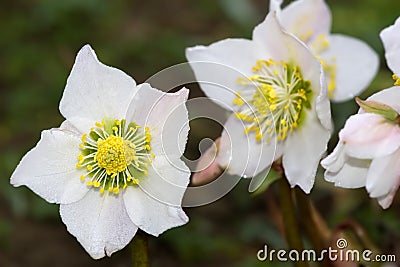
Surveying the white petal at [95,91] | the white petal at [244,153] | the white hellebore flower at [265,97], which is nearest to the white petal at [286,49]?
the white hellebore flower at [265,97]

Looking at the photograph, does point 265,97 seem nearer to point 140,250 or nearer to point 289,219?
point 289,219

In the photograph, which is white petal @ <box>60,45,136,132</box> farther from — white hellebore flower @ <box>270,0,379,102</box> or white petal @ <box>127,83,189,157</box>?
white hellebore flower @ <box>270,0,379,102</box>

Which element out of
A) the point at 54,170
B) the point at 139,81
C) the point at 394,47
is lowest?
the point at 139,81

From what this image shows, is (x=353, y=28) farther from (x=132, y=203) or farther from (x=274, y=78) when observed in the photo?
(x=132, y=203)

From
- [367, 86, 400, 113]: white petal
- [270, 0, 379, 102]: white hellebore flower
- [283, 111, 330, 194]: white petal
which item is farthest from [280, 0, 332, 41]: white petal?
[367, 86, 400, 113]: white petal

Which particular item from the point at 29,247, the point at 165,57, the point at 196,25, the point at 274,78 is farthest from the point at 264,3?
the point at 274,78

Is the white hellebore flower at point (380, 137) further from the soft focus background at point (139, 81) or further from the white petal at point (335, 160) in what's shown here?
the soft focus background at point (139, 81)

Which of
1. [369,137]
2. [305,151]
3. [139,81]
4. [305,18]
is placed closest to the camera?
[369,137]

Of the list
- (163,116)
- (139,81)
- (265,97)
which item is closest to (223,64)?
(265,97)
